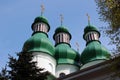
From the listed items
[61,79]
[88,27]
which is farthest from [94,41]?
[61,79]

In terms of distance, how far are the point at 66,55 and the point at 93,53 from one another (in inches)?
131

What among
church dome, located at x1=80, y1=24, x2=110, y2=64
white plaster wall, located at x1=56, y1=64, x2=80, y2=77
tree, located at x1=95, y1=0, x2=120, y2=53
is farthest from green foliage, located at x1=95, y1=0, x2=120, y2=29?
white plaster wall, located at x1=56, y1=64, x2=80, y2=77

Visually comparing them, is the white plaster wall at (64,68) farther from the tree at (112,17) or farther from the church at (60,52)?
the tree at (112,17)

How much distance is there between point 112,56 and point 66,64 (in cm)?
2085

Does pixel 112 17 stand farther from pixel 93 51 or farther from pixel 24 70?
pixel 93 51

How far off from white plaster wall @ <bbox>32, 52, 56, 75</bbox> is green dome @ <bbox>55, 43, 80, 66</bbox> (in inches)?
78.4

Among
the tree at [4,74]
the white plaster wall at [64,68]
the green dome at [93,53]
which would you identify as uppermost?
the green dome at [93,53]

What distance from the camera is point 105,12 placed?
10977mm

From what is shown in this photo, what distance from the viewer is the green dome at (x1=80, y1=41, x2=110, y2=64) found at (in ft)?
99.9

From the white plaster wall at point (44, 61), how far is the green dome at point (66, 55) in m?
1.99

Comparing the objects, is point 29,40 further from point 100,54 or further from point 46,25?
point 100,54

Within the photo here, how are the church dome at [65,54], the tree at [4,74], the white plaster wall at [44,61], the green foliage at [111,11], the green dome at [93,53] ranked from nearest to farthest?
the green foliage at [111,11] → the tree at [4,74] → the white plaster wall at [44,61] → the green dome at [93,53] → the church dome at [65,54]

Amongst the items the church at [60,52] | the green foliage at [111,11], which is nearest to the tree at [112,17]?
the green foliage at [111,11]

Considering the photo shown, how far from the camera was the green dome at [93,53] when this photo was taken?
99.9 ft
